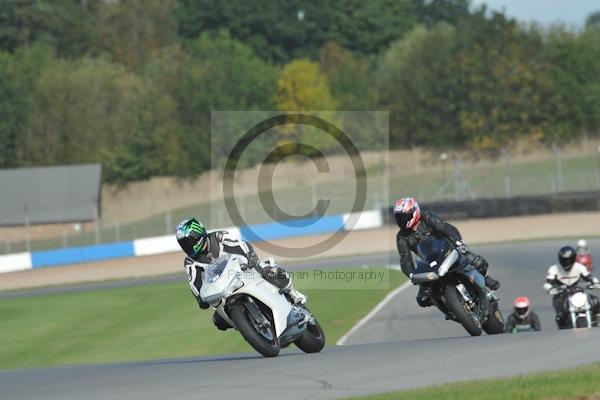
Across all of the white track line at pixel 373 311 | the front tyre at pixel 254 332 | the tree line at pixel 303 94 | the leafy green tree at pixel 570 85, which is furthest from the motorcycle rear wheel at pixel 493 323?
the leafy green tree at pixel 570 85

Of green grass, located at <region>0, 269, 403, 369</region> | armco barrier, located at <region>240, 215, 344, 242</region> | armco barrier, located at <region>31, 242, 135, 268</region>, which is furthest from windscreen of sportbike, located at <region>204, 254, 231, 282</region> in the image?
armco barrier, located at <region>31, 242, 135, 268</region>

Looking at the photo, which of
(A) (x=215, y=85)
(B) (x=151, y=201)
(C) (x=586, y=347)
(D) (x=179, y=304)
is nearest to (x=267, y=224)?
(D) (x=179, y=304)

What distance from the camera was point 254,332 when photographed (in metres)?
11.8

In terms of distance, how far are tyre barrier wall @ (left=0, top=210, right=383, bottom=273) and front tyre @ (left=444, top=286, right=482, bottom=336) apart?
105ft

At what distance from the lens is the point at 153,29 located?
111m

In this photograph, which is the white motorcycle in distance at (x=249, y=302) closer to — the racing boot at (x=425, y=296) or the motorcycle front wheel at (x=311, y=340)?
the motorcycle front wheel at (x=311, y=340)

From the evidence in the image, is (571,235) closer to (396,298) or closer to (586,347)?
(396,298)

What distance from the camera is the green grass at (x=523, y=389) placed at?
8.61m

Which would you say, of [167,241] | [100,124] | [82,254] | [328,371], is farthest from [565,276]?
[100,124]

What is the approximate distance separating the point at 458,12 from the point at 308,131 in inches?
1971

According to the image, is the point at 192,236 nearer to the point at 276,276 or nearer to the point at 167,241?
the point at 276,276

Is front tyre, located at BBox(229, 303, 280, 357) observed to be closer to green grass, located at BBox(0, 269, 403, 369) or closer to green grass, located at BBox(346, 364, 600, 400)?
green grass, located at BBox(346, 364, 600, 400)

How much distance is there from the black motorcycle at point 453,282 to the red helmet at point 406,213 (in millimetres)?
285

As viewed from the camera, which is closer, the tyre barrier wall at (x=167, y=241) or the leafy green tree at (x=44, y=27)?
the tyre barrier wall at (x=167, y=241)
